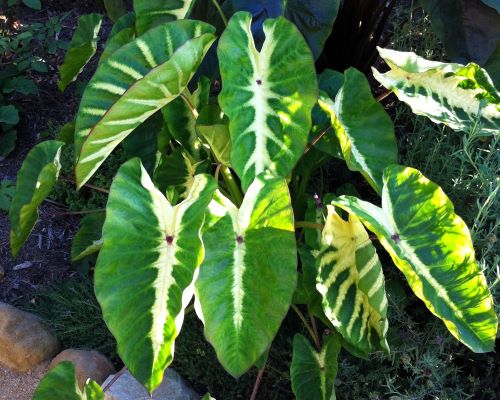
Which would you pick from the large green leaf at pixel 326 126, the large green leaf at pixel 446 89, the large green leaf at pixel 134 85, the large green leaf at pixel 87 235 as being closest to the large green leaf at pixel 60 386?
the large green leaf at pixel 134 85

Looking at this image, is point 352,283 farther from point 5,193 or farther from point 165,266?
→ point 5,193

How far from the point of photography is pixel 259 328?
4.13ft

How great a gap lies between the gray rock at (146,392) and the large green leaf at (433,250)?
819mm

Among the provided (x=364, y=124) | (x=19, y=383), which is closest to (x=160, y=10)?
(x=364, y=124)

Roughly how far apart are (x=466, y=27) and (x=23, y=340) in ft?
5.07

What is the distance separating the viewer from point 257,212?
131 centimetres

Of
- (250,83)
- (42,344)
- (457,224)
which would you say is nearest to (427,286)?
(457,224)

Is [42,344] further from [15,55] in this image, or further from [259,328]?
[15,55]

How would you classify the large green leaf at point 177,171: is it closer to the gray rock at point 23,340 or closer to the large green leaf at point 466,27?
the gray rock at point 23,340

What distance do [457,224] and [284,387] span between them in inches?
30.6

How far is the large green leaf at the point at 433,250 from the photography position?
4.05 ft

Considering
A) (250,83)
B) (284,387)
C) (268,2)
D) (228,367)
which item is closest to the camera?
(228,367)

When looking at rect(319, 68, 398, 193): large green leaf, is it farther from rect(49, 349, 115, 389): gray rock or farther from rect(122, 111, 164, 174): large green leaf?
rect(49, 349, 115, 389): gray rock

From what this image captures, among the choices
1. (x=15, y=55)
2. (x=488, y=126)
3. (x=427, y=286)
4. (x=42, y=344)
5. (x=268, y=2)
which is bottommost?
(x=42, y=344)
